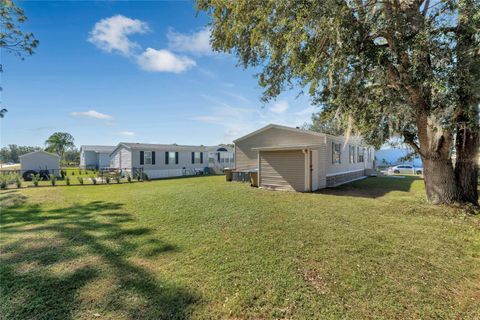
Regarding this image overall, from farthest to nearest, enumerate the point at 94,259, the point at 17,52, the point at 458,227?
the point at 17,52
the point at 458,227
the point at 94,259

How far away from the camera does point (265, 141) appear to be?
15.1 meters

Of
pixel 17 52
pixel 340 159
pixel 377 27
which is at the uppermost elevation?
pixel 17 52

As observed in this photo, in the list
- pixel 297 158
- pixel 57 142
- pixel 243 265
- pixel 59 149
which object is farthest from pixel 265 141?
pixel 59 149

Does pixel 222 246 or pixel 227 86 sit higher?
pixel 227 86

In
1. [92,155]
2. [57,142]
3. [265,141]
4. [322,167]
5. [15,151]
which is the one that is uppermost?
[57,142]

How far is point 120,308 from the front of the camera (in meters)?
2.59

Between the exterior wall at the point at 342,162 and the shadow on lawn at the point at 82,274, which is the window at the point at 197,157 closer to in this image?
the exterior wall at the point at 342,162

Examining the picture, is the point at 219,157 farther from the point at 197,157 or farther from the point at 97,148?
the point at 97,148

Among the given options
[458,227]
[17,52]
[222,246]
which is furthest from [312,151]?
[17,52]

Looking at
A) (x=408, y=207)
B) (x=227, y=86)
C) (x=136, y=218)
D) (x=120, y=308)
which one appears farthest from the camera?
(x=227, y=86)

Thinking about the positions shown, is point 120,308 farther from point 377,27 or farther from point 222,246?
point 377,27

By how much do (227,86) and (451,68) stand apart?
9.17 metres

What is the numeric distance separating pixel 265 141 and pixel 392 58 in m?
9.26

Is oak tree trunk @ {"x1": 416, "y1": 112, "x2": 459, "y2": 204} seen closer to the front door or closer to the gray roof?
the front door
